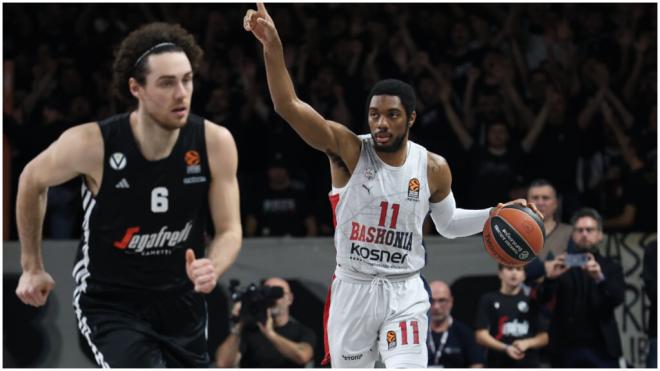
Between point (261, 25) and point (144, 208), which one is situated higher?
point (261, 25)

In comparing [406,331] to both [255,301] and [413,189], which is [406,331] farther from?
[255,301]

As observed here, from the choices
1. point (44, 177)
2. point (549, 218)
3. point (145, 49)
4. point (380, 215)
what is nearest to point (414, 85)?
point (549, 218)

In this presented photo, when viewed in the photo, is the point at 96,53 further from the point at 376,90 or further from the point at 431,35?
the point at 376,90

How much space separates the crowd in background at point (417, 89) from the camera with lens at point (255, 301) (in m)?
1.52

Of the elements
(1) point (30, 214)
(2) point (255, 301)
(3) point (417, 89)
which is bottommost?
(2) point (255, 301)

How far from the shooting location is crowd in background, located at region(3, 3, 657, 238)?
1102 cm

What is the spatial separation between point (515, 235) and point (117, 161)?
7.34 feet

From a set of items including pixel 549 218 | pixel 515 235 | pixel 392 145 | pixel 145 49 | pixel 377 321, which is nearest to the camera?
pixel 145 49

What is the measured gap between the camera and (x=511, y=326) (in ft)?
31.9

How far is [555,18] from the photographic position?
1250 cm

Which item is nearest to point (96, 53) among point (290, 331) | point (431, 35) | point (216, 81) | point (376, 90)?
point (216, 81)

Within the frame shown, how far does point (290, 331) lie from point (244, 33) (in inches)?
158

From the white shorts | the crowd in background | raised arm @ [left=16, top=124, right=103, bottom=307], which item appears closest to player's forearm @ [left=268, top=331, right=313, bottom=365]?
the crowd in background

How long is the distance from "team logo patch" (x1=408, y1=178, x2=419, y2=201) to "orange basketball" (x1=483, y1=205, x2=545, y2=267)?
46 centimetres
